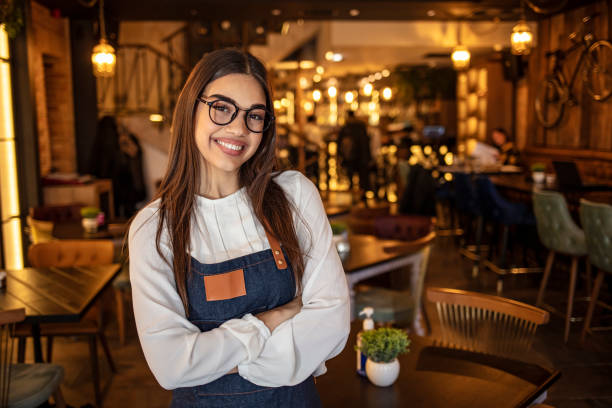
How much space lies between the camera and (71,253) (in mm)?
3906

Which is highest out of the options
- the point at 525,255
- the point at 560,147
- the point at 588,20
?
the point at 588,20

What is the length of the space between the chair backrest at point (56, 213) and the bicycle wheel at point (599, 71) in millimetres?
6191

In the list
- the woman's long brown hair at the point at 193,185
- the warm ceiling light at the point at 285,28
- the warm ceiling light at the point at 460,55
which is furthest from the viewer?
the warm ceiling light at the point at 285,28

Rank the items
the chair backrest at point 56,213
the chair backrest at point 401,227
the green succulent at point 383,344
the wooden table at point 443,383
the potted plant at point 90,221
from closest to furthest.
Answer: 1. the wooden table at point 443,383
2. the green succulent at point 383,344
3. the potted plant at point 90,221
4. the chair backrest at point 401,227
5. the chair backrest at point 56,213

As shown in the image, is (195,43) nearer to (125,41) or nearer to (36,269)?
(125,41)

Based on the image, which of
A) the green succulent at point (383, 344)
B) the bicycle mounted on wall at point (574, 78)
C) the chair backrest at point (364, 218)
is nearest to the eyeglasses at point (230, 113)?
the green succulent at point (383, 344)

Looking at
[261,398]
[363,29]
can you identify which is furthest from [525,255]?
[261,398]

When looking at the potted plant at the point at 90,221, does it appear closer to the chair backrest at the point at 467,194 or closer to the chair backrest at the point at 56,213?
the chair backrest at the point at 56,213

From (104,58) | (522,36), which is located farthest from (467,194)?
(104,58)

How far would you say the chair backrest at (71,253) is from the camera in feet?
12.6

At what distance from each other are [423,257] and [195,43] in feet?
22.9

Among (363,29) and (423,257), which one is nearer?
(423,257)

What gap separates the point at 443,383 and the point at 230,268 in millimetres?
834

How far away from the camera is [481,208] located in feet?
21.2
